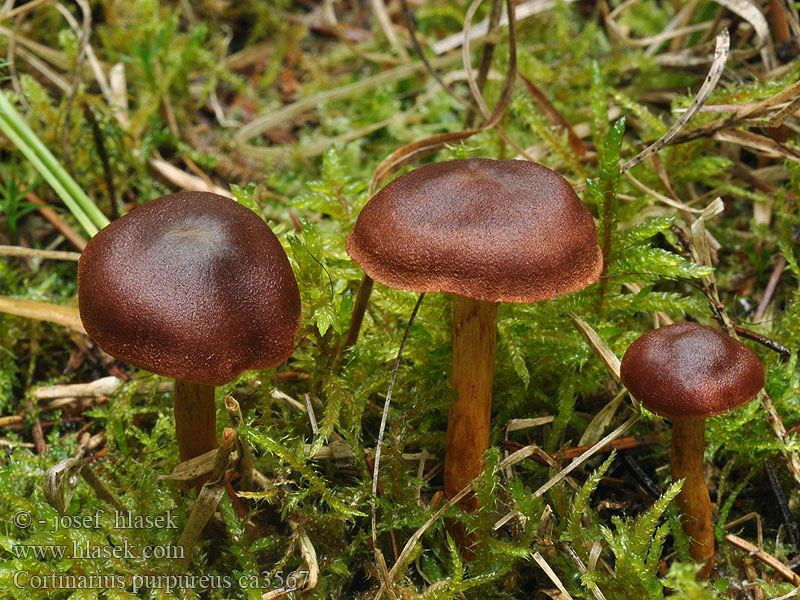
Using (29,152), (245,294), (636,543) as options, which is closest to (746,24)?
(636,543)

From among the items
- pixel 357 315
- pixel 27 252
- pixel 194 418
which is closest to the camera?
pixel 194 418

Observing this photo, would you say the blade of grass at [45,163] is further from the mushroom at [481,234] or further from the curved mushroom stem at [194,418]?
the mushroom at [481,234]

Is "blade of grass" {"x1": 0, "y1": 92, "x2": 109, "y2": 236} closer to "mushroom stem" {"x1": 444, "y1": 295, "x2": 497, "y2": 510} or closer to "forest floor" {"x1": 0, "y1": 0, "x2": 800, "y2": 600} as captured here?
"forest floor" {"x1": 0, "y1": 0, "x2": 800, "y2": 600}

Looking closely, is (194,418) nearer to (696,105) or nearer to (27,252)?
(27,252)

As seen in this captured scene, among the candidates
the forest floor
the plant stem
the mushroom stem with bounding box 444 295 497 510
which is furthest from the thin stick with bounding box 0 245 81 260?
the mushroom stem with bounding box 444 295 497 510

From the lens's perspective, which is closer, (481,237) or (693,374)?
(481,237)

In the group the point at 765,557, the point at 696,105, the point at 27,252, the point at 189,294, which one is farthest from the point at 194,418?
the point at 696,105

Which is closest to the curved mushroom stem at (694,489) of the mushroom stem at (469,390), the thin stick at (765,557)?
the thin stick at (765,557)
